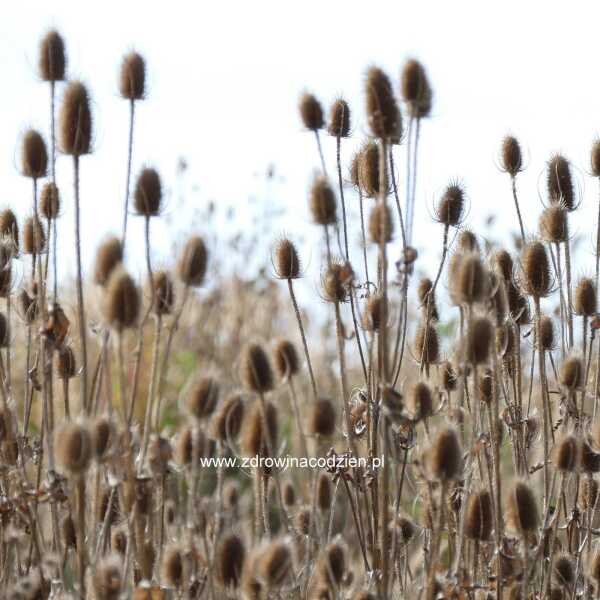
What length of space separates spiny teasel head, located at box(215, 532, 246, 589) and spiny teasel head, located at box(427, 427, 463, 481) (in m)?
0.47

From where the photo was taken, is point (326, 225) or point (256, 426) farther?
point (326, 225)

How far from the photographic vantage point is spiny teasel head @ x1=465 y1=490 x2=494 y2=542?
2.60 meters

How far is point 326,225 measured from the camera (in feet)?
8.66

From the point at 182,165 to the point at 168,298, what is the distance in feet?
16.9

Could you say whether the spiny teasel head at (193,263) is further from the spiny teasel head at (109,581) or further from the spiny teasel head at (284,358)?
the spiny teasel head at (109,581)

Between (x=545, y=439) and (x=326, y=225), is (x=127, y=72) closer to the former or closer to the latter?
(x=326, y=225)

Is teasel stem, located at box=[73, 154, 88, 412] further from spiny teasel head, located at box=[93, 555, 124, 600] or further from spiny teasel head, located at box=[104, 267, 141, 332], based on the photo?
spiny teasel head, located at box=[93, 555, 124, 600]

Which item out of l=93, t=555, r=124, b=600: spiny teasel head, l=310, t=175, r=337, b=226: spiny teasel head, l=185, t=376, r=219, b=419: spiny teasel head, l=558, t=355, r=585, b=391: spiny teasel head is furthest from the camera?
l=558, t=355, r=585, b=391: spiny teasel head

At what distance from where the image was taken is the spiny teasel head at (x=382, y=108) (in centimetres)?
244

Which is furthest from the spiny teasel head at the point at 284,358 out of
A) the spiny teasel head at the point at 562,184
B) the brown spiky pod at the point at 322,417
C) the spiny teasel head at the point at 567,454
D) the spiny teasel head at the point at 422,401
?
the spiny teasel head at the point at 562,184

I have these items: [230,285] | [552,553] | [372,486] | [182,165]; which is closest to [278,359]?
[372,486]

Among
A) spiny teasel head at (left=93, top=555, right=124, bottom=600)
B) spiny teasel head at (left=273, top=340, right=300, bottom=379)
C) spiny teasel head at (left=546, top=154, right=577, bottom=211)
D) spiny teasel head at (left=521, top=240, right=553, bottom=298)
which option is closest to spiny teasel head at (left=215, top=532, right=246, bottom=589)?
spiny teasel head at (left=93, top=555, right=124, bottom=600)

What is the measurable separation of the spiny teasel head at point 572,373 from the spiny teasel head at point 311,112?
3.25 feet

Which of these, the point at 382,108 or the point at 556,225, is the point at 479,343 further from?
the point at 556,225
